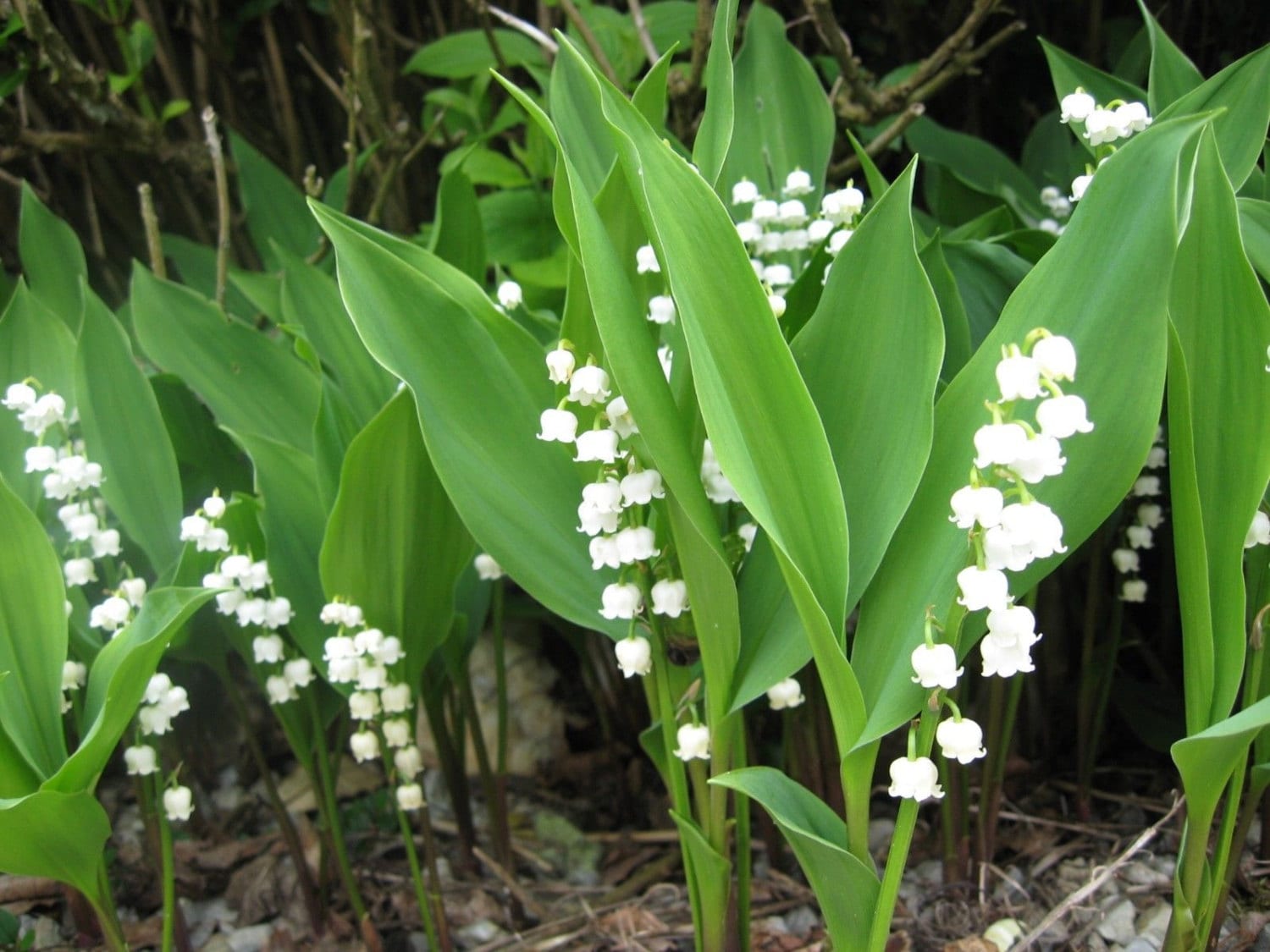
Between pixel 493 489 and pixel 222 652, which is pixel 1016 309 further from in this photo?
pixel 222 652

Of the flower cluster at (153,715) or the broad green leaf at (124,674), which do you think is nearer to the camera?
the broad green leaf at (124,674)

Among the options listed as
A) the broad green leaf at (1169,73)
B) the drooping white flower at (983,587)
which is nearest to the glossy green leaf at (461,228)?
the broad green leaf at (1169,73)

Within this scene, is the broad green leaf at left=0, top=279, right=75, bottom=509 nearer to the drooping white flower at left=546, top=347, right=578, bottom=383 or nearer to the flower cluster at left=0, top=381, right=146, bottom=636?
the flower cluster at left=0, top=381, right=146, bottom=636

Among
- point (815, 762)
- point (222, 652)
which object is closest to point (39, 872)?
point (222, 652)

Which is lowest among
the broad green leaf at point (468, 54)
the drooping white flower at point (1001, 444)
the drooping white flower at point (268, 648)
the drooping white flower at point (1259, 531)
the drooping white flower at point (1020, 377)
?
the drooping white flower at point (1259, 531)

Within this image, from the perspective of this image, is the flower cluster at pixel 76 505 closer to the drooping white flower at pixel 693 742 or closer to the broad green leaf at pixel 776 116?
the drooping white flower at pixel 693 742

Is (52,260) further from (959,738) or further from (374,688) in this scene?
(959,738)

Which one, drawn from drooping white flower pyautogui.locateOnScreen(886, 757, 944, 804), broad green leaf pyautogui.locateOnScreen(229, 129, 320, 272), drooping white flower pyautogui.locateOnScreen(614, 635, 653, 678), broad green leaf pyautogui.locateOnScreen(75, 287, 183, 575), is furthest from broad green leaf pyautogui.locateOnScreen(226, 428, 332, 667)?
broad green leaf pyautogui.locateOnScreen(229, 129, 320, 272)

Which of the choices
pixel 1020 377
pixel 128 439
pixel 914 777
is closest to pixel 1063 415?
pixel 1020 377
